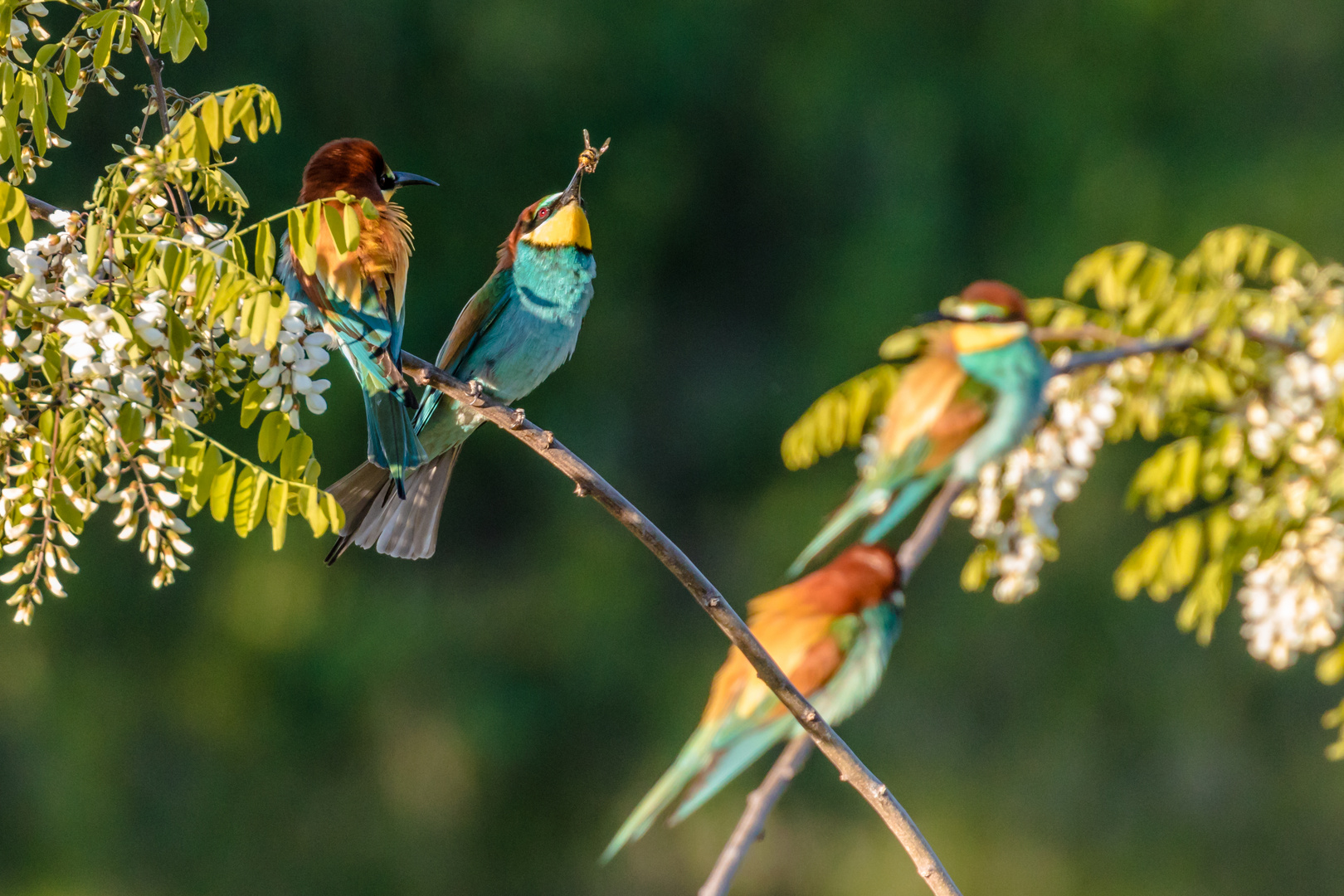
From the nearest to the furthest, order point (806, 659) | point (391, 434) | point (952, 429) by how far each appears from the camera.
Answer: point (391, 434), point (806, 659), point (952, 429)

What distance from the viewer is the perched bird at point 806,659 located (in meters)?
1.49

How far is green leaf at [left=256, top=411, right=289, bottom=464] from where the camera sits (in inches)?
25.9

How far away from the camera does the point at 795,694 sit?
0.69 meters

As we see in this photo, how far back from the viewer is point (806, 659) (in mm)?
1491

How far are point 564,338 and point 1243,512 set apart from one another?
66 cm


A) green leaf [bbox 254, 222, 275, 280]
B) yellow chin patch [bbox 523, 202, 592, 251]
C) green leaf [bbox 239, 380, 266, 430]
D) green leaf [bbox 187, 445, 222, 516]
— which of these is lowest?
green leaf [bbox 187, 445, 222, 516]

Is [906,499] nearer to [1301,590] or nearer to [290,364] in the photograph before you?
[1301,590]

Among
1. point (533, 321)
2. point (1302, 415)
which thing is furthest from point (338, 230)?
point (1302, 415)

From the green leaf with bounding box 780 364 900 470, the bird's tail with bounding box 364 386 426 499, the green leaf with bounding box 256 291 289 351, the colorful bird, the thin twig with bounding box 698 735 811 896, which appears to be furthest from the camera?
the green leaf with bounding box 780 364 900 470

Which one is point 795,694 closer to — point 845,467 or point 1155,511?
point 1155,511

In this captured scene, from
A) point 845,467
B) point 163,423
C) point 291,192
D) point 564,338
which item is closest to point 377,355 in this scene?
point 163,423

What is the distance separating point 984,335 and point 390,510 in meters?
0.93

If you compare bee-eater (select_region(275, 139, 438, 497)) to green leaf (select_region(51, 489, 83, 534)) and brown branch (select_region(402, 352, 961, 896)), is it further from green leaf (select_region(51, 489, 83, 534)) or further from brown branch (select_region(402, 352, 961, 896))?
green leaf (select_region(51, 489, 83, 534))

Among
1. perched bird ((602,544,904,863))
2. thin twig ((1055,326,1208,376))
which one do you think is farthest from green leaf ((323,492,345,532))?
perched bird ((602,544,904,863))
